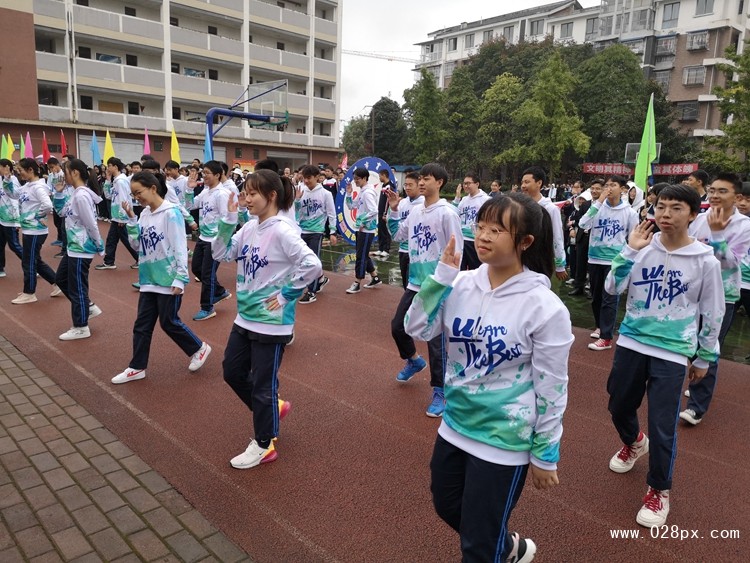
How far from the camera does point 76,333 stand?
6328mm

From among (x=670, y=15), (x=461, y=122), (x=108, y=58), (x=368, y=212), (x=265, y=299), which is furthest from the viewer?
(x=670, y=15)

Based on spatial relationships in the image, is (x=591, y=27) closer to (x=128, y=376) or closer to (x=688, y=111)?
(x=688, y=111)

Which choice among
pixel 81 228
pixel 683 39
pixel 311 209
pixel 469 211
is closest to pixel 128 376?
pixel 81 228

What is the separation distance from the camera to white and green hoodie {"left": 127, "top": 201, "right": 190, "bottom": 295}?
490cm

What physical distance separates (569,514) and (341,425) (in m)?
1.81

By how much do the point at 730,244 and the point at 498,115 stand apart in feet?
122

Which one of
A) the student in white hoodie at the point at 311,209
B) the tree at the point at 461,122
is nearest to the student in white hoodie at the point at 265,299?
the student in white hoodie at the point at 311,209

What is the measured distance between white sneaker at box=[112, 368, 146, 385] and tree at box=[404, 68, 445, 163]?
1479 inches

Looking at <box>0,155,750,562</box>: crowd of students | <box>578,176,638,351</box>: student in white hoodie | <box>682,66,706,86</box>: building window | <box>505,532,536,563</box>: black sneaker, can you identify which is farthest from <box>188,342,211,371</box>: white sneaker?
<box>682,66,706,86</box>: building window

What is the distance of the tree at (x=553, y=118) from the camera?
3306cm

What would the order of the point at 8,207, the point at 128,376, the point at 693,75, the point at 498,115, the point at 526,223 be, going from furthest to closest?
the point at 693,75 < the point at 498,115 < the point at 8,207 < the point at 128,376 < the point at 526,223

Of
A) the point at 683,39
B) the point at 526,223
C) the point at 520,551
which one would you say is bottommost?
the point at 520,551
